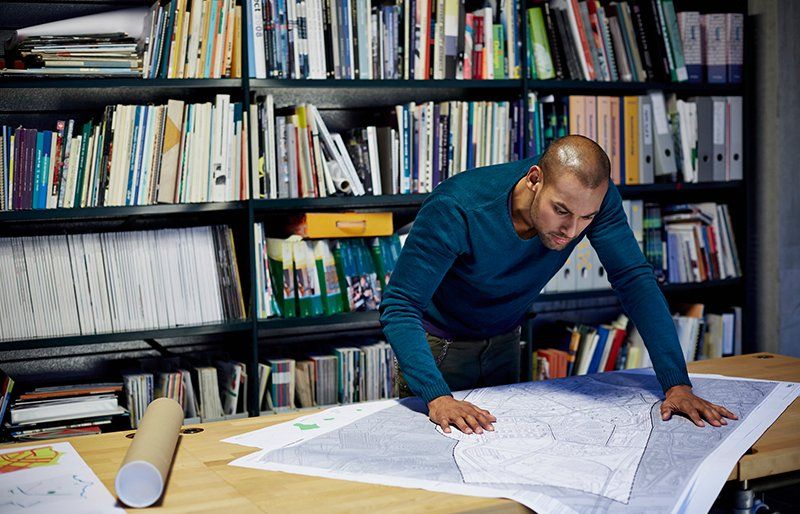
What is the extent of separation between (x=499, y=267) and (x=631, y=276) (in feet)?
0.96

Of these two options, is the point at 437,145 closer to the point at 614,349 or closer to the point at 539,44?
the point at 539,44

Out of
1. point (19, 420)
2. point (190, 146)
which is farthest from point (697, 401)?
point (19, 420)

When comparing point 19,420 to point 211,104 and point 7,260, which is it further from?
point 211,104

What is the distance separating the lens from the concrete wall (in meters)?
3.36

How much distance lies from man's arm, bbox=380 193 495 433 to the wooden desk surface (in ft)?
0.93

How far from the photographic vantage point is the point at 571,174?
167cm

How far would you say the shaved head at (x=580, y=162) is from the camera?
1665mm

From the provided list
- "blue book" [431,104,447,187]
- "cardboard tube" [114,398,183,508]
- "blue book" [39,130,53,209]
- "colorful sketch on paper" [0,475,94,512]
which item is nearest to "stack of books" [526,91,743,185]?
"blue book" [431,104,447,187]

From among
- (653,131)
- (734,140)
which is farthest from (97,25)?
(734,140)

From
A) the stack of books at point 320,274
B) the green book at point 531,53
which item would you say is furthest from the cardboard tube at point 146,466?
the green book at point 531,53

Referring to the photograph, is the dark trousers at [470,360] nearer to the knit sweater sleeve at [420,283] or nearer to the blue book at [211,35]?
the knit sweater sleeve at [420,283]

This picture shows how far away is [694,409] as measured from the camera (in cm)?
163

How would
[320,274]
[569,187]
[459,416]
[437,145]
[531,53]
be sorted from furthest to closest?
[531,53]
[437,145]
[320,274]
[569,187]
[459,416]

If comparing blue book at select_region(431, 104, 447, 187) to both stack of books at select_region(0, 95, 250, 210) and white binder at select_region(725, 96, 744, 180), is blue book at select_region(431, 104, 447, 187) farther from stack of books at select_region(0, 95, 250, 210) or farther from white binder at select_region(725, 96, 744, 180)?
white binder at select_region(725, 96, 744, 180)
